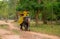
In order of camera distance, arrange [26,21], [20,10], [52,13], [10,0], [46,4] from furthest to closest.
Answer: [10,0], [52,13], [46,4], [20,10], [26,21]

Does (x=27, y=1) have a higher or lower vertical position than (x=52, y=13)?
higher

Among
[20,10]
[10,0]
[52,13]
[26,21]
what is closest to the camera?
[26,21]

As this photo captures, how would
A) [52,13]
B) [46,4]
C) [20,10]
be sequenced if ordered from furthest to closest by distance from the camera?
[52,13], [46,4], [20,10]

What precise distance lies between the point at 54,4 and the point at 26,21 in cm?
1246

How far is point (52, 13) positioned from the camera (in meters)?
35.8

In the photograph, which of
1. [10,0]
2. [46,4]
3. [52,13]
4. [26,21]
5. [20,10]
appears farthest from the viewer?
[10,0]

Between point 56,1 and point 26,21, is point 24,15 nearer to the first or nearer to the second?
point 26,21

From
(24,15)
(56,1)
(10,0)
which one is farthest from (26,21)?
(10,0)

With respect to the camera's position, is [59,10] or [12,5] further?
[12,5]

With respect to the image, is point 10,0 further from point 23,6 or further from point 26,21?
point 26,21

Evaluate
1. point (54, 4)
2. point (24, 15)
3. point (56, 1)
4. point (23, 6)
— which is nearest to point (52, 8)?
point (54, 4)

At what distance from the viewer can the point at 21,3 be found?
31.9m

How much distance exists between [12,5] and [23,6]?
44.2 m

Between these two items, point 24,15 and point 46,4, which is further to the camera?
point 46,4
